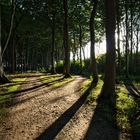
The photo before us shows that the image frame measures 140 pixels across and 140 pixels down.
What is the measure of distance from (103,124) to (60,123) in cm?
148

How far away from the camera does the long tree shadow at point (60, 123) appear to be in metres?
8.91

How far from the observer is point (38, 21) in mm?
40500

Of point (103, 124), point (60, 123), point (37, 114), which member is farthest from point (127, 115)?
point (37, 114)

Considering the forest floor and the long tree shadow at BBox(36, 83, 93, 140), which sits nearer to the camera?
the long tree shadow at BBox(36, 83, 93, 140)

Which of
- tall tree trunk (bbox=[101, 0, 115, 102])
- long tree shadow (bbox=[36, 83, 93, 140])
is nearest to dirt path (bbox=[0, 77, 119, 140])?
long tree shadow (bbox=[36, 83, 93, 140])

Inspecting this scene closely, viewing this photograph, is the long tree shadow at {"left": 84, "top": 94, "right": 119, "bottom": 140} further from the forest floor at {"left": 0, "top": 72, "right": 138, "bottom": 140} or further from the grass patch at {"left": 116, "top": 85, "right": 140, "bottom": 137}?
the grass patch at {"left": 116, "top": 85, "right": 140, "bottom": 137}

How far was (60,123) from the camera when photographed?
10344mm

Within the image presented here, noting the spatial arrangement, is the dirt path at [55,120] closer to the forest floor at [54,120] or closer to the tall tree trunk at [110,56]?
the forest floor at [54,120]

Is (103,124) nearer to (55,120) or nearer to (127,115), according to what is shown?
(127,115)

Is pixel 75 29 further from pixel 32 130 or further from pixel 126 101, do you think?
pixel 32 130

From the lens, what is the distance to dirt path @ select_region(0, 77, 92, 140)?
9163 mm

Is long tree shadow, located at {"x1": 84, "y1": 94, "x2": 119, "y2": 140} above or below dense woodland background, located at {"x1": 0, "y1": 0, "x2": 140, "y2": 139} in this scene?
below

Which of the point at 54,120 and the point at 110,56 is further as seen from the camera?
the point at 110,56

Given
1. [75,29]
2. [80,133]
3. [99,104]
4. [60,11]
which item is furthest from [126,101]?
[75,29]
